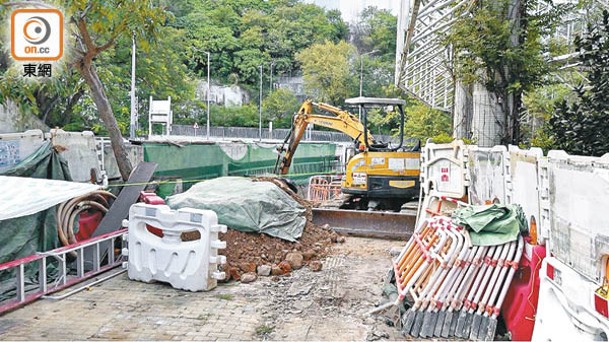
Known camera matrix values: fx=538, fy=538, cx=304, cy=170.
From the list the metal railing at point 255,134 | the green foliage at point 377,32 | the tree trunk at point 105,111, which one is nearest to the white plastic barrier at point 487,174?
the tree trunk at point 105,111

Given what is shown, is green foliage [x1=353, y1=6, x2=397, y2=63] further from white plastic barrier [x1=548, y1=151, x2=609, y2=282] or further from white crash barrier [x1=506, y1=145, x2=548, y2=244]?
white plastic barrier [x1=548, y1=151, x2=609, y2=282]

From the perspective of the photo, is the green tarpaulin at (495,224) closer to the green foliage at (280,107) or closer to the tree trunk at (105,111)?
the tree trunk at (105,111)

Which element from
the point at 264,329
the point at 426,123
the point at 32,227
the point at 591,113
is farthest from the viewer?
the point at 426,123

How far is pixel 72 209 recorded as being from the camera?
7.68 metres

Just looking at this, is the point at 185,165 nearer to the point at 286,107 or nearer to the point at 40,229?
the point at 40,229

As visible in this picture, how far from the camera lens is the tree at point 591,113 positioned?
7.87 meters

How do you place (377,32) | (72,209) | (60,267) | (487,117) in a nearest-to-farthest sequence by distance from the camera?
1. (60,267)
2. (72,209)
3. (487,117)
4. (377,32)

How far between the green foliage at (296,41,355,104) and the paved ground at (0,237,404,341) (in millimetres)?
54250

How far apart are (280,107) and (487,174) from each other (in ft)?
181

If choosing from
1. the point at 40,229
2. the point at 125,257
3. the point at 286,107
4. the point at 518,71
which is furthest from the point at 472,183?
the point at 286,107

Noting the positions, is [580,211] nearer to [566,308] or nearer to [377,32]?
[566,308]

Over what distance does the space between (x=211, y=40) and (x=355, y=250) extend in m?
63.9

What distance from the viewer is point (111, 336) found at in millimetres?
5199

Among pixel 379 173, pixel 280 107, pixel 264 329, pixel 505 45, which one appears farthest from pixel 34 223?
pixel 280 107
